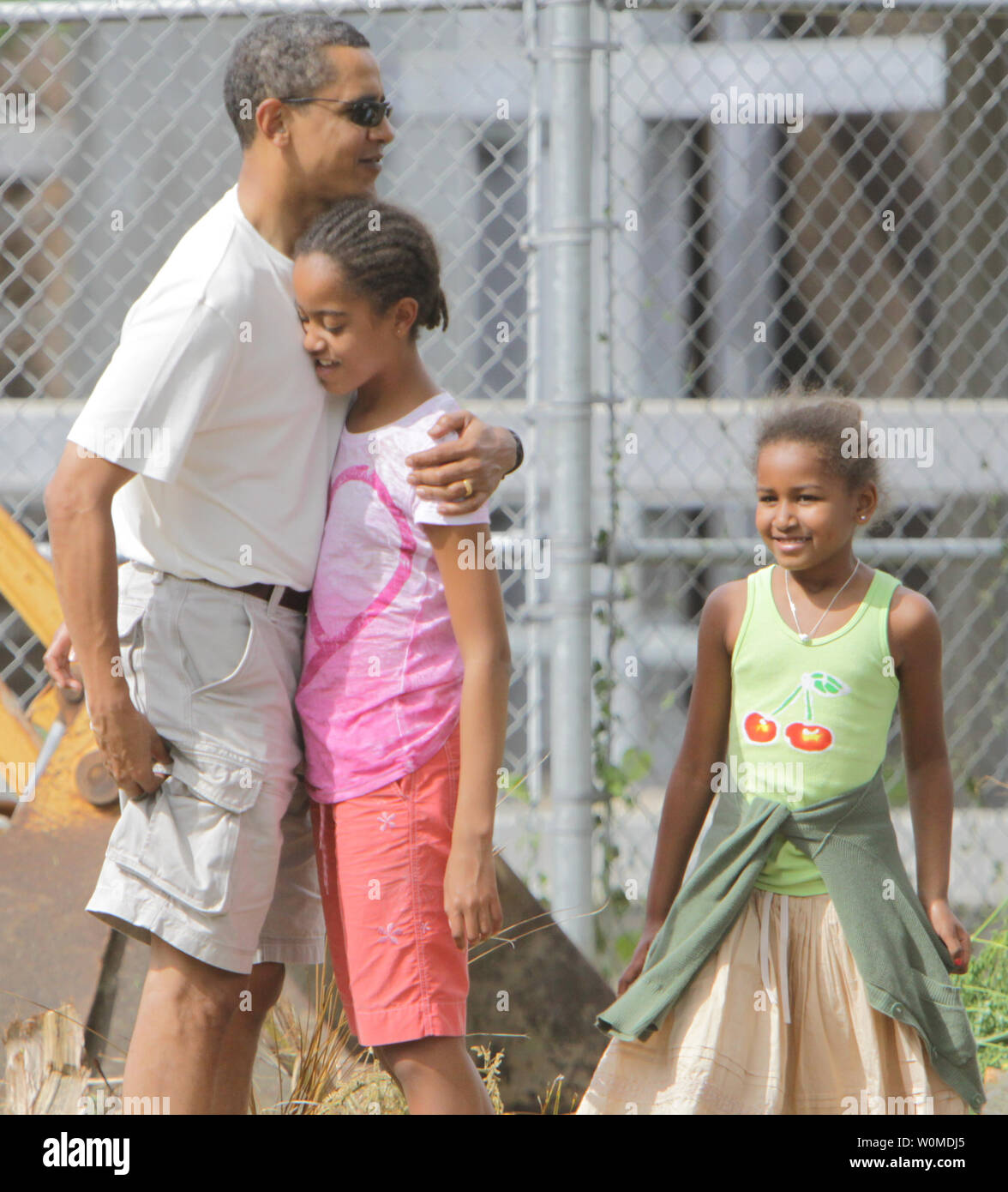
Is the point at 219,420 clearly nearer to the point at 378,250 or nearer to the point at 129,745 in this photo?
the point at 378,250

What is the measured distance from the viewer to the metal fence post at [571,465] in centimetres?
309

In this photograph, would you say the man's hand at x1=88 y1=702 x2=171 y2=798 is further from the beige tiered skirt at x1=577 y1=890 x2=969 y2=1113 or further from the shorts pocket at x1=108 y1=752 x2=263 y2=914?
the beige tiered skirt at x1=577 y1=890 x2=969 y2=1113

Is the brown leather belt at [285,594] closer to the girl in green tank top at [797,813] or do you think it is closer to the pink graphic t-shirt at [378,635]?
the pink graphic t-shirt at [378,635]

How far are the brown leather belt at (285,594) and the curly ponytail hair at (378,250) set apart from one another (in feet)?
1.57

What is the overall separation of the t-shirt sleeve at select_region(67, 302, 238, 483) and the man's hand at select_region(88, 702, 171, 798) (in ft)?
1.19

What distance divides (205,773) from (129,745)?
13 centimetres

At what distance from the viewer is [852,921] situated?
2115 millimetres

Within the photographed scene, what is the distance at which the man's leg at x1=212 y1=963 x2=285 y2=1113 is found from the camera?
90.7 inches

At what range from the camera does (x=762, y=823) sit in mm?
2186

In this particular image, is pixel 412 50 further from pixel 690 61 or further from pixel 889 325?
pixel 889 325

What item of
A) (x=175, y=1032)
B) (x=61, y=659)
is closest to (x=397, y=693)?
(x=175, y=1032)

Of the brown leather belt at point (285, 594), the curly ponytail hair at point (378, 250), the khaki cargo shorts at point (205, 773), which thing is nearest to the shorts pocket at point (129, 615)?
the khaki cargo shorts at point (205, 773)
